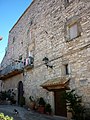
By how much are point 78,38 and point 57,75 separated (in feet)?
9.41

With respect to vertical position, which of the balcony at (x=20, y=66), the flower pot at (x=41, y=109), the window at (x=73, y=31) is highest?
the window at (x=73, y=31)

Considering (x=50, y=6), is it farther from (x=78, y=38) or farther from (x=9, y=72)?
(x=9, y=72)

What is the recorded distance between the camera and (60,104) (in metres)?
9.91

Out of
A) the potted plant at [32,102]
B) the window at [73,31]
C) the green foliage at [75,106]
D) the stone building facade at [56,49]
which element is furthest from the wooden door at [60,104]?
the window at [73,31]

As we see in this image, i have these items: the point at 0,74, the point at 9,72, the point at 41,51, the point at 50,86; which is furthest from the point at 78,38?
the point at 0,74

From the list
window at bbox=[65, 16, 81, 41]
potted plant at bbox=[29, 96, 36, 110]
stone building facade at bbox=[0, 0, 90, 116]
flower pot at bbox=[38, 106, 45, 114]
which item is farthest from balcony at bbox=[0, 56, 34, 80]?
window at bbox=[65, 16, 81, 41]

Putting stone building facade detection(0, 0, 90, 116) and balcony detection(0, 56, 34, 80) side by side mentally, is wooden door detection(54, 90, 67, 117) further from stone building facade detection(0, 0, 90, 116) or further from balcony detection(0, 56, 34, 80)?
balcony detection(0, 56, 34, 80)

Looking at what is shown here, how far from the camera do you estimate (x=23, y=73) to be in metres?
15.4

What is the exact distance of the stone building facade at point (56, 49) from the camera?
8596 mm

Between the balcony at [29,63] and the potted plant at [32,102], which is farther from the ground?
the balcony at [29,63]

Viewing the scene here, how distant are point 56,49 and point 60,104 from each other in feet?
12.5

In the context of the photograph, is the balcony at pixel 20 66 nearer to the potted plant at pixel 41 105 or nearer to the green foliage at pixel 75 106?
the potted plant at pixel 41 105

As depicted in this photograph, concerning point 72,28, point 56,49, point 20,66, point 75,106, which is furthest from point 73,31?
point 20,66

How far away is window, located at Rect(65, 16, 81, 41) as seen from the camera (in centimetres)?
925
